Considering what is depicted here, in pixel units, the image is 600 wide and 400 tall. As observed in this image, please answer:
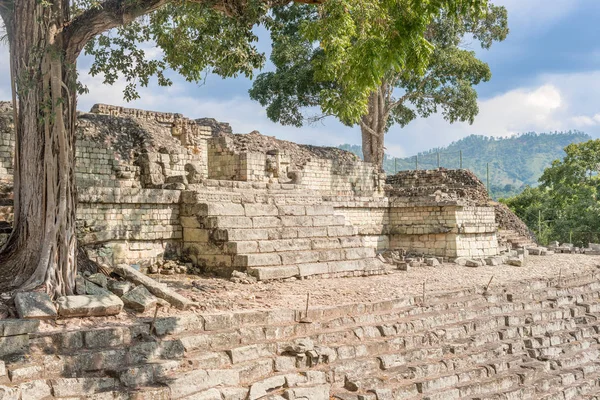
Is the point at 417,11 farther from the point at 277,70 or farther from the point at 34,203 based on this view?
the point at 277,70

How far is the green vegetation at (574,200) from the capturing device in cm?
2506

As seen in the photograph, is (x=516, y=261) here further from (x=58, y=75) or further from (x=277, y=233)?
(x=58, y=75)

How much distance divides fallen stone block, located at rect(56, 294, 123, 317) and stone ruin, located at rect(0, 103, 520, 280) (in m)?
3.00

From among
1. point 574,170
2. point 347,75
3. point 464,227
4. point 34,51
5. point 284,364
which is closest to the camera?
point 284,364

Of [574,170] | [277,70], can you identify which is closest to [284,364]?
[277,70]

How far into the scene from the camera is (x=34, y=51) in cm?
739

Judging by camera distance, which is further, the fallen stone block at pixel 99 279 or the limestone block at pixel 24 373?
the fallen stone block at pixel 99 279

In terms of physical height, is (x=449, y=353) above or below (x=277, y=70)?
below

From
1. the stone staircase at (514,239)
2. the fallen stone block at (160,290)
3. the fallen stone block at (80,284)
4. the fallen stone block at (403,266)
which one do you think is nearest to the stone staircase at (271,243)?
the fallen stone block at (403,266)

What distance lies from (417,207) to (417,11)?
10140 millimetres

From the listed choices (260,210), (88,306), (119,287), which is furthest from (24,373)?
(260,210)

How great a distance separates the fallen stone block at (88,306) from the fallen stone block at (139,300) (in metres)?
0.30

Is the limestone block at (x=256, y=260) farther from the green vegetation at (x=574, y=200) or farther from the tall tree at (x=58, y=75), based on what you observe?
the green vegetation at (x=574, y=200)

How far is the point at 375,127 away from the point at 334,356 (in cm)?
1819
